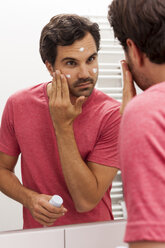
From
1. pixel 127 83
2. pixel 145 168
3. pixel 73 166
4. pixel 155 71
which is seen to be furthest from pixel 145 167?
pixel 73 166

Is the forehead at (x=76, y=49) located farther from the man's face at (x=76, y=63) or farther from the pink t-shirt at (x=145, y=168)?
the pink t-shirt at (x=145, y=168)

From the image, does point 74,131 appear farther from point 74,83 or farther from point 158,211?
point 158,211

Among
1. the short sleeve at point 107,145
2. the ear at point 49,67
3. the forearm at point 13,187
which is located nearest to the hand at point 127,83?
the short sleeve at point 107,145

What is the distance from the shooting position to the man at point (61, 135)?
1.10 m

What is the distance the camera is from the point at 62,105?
1.07 meters

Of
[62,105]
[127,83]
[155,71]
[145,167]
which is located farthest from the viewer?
[62,105]

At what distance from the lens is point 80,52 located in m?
1.11

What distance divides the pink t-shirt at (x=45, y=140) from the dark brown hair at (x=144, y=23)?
0.50 metres

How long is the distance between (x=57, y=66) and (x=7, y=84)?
0.57 ft

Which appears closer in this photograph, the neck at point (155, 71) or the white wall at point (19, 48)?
the neck at point (155, 71)

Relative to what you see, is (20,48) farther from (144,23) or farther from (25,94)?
(144,23)

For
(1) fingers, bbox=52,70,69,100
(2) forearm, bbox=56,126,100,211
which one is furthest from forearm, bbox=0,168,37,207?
(1) fingers, bbox=52,70,69,100

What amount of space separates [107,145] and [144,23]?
0.57 metres

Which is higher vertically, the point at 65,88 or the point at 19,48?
the point at 19,48
